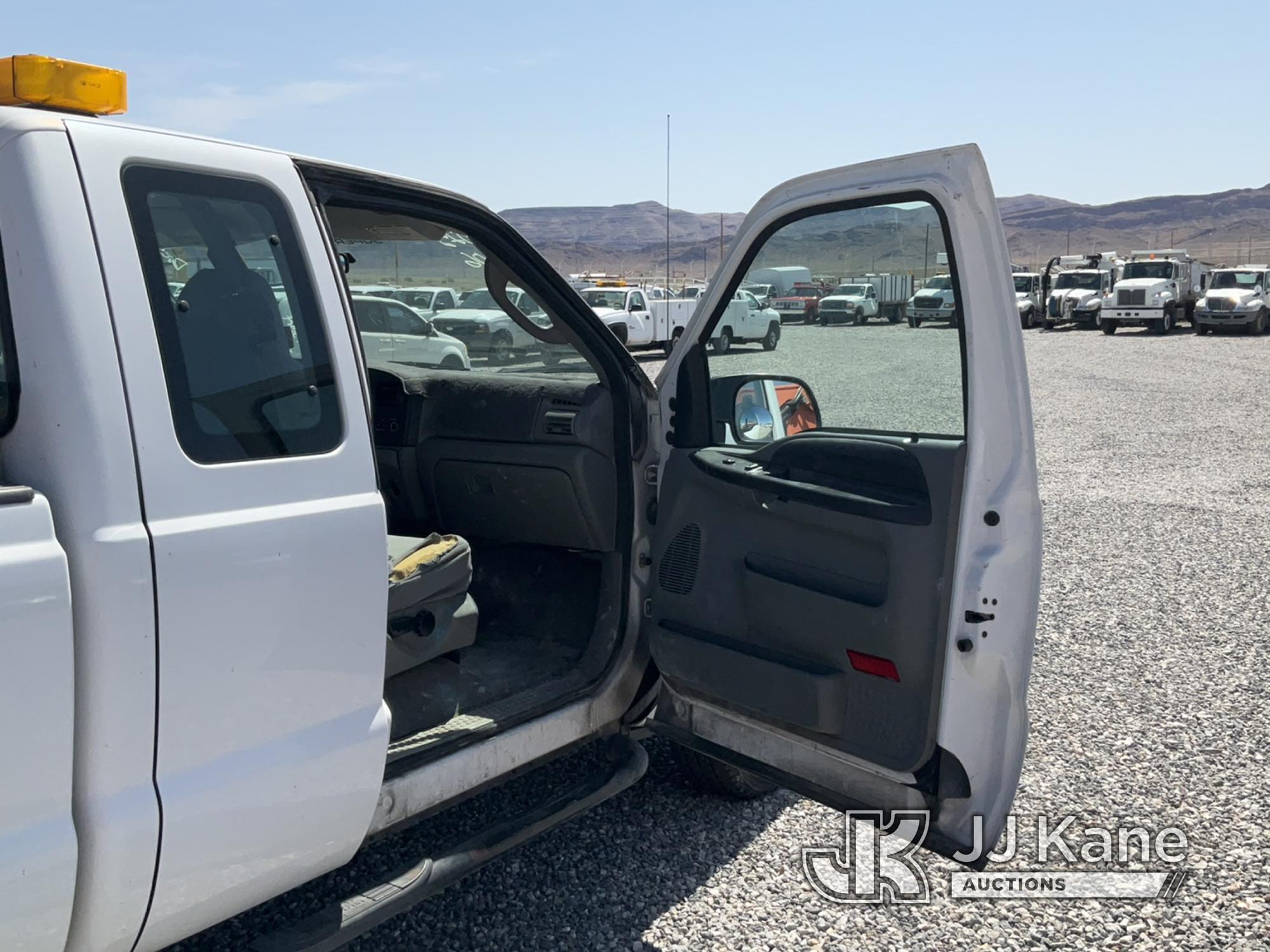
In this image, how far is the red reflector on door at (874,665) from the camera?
2.85m

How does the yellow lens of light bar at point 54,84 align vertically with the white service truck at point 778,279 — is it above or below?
above

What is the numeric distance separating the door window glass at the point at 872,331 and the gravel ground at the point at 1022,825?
0.02 meters

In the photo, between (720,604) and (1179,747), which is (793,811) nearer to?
(720,604)

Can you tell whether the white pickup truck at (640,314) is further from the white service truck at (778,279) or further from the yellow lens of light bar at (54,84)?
the yellow lens of light bar at (54,84)

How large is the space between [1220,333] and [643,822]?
34.0 m

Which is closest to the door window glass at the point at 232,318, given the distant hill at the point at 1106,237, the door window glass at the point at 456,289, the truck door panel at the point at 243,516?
the truck door panel at the point at 243,516

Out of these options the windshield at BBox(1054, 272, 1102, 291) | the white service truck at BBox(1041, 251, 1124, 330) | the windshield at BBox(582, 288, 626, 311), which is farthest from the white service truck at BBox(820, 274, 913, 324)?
the windshield at BBox(1054, 272, 1102, 291)

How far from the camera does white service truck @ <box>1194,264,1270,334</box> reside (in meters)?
31.1

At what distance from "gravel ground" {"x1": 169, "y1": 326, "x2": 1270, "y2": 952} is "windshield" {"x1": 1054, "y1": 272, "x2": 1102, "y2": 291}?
32.4 m

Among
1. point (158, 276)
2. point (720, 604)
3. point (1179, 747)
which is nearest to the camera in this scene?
point (158, 276)

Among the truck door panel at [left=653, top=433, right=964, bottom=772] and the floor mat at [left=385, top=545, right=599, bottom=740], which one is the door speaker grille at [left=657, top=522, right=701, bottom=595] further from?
the floor mat at [left=385, top=545, right=599, bottom=740]

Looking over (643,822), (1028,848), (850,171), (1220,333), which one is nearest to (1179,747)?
(1028,848)

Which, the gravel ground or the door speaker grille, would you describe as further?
the door speaker grille

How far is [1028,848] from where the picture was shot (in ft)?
12.4
